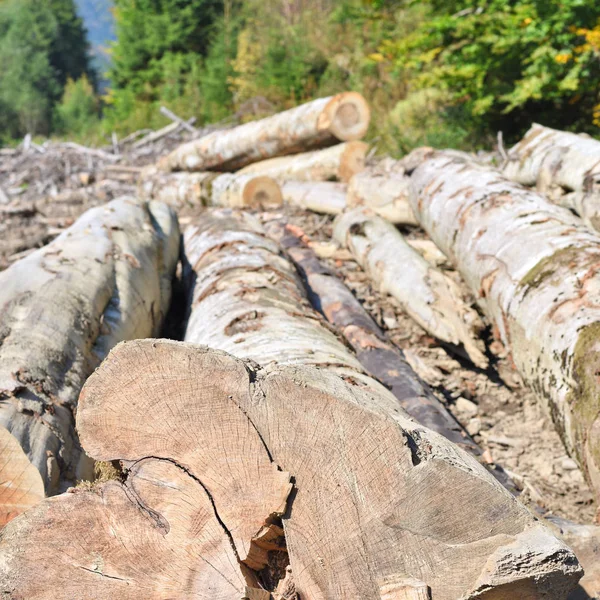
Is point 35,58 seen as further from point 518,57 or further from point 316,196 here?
point 316,196

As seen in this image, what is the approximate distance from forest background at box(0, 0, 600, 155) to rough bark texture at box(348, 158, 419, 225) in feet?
8.88

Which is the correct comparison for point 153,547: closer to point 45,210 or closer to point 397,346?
point 397,346

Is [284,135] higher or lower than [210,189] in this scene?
higher

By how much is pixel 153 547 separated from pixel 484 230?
2.89 meters

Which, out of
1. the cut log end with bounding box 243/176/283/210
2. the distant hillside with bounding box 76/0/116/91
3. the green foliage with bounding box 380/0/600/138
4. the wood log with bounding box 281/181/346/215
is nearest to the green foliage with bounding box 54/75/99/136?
the distant hillside with bounding box 76/0/116/91

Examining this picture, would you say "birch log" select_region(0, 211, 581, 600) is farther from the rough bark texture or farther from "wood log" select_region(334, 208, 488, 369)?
the rough bark texture

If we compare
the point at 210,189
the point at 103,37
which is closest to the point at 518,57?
the point at 210,189

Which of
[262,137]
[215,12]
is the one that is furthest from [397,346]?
[215,12]

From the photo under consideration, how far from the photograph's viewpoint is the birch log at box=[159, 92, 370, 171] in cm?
818

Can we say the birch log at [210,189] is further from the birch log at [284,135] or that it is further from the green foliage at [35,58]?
the green foliage at [35,58]

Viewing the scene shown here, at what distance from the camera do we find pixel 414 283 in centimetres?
413

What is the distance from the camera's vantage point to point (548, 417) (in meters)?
3.00

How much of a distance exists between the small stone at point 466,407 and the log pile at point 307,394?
1cm

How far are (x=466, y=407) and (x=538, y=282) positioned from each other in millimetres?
778
